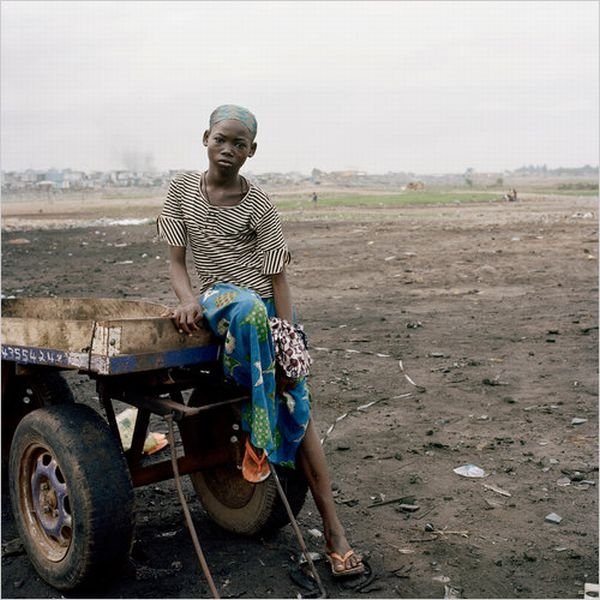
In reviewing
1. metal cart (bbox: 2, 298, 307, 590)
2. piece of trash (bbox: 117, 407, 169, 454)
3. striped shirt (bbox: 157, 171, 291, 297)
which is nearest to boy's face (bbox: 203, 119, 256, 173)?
striped shirt (bbox: 157, 171, 291, 297)

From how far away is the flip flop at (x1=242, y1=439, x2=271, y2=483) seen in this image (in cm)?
315

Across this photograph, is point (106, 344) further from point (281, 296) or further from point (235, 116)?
point (235, 116)

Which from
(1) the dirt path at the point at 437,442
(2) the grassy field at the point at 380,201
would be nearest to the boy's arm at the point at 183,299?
(1) the dirt path at the point at 437,442

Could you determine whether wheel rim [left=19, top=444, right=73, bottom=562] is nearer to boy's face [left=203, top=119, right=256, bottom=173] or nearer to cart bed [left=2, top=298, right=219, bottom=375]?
cart bed [left=2, top=298, right=219, bottom=375]

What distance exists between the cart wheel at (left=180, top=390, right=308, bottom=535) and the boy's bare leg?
164mm

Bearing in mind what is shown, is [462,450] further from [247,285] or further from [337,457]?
[247,285]

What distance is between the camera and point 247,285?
3373 mm

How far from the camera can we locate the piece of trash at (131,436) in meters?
4.71

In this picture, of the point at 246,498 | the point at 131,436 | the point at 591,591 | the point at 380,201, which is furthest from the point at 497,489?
the point at 380,201

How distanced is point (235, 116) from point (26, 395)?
6.68 ft

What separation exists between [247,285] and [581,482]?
240 cm

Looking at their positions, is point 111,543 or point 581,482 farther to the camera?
point 581,482

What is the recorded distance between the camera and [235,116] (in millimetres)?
3203

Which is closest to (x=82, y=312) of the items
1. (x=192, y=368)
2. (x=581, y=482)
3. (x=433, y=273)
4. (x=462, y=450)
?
(x=192, y=368)
